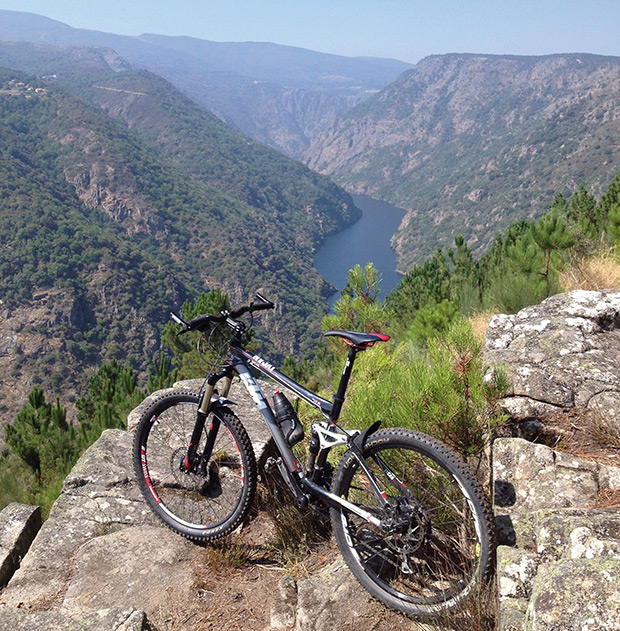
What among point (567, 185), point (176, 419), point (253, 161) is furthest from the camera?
point (253, 161)

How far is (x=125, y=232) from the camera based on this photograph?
120688mm

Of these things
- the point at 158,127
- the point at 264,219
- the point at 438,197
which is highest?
the point at 158,127

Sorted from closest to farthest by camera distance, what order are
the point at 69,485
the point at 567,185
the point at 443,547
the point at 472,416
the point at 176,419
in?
the point at 443,547
the point at 472,416
the point at 176,419
the point at 69,485
the point at 567,185

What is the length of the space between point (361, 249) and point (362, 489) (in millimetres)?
151975

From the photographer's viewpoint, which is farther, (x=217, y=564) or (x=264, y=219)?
(x=264, y=219)

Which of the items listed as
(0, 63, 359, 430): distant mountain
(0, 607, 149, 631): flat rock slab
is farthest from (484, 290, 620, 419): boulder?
(0, 63, 359, 430): distant mountain

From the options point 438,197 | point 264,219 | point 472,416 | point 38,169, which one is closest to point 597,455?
point 472,416

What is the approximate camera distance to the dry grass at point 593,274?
607 centimetres

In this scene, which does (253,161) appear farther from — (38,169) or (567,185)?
(567,185)

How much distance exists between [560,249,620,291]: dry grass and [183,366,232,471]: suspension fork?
4843mm

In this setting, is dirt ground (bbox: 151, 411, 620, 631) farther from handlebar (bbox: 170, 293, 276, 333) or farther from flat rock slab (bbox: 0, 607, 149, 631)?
handlebar (bbox: 170, 293, 276, 333)

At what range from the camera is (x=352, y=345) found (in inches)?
99.7

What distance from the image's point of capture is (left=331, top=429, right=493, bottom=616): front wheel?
212 cm

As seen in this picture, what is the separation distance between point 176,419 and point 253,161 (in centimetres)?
20026
